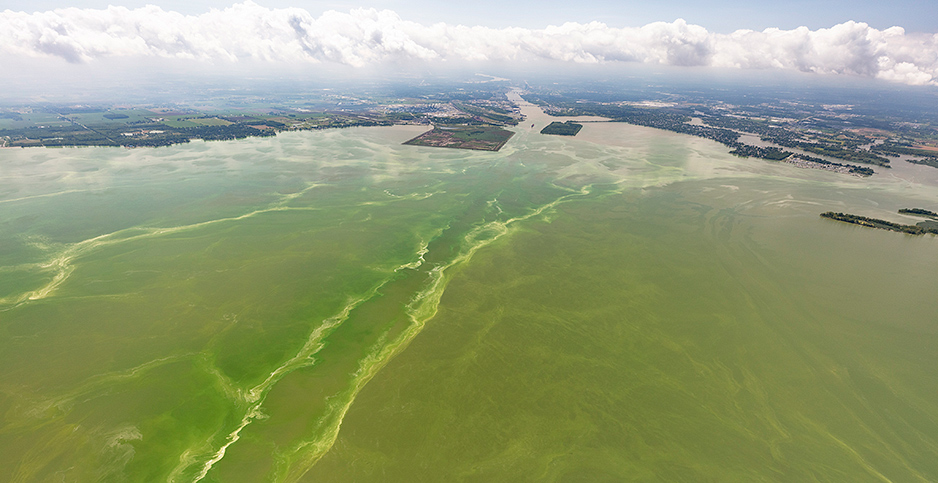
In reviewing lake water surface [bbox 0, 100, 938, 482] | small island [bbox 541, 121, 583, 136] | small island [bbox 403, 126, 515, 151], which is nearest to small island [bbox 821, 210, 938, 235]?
lake water surface [bbox 0, 100, 938, 482]

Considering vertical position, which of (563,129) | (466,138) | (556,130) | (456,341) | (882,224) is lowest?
(456,341)

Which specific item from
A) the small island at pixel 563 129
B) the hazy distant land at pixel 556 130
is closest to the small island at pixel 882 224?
the hazy distant land at pixel 556 130

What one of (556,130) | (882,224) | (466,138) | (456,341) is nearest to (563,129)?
(556,130)

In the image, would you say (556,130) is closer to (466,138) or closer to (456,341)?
(466,138)

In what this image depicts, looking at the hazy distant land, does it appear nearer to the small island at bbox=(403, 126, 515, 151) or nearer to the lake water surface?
the small island at bbox=(403, 126, 515, 151)

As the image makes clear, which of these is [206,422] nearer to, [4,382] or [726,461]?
[4,382]

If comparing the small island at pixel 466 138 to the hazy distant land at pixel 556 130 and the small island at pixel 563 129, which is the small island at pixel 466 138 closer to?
the hazy distant land at pixel 556 130

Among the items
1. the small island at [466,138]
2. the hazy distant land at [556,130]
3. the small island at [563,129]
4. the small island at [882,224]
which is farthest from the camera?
the small island at [563,129]

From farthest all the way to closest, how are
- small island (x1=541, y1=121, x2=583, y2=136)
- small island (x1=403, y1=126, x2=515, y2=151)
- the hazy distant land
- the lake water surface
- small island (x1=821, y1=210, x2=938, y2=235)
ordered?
small island (x1=541, y1=121, x2=583, y2=136), small island (x1=403, y1=126, x2=515, y2=151), the hazy distant land, small island (x1=821, y1=210, x2=938, y2=235), the lake water surface

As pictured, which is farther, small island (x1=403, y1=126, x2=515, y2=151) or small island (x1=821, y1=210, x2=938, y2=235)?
small island (x1=403, y1=126, x2=515, y2=151)
